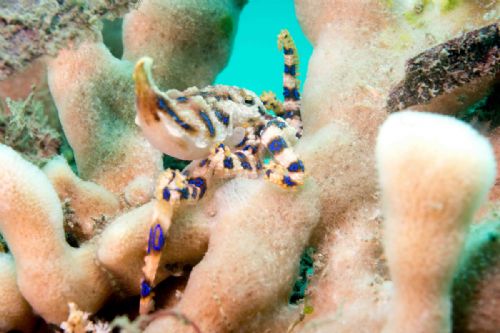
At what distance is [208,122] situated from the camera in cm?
333

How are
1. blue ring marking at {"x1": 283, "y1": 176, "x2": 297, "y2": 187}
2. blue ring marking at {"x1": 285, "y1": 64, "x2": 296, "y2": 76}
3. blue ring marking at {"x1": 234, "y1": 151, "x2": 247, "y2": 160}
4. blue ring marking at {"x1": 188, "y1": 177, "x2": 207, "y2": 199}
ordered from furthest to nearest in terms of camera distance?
blue ring marking at {"x1": 285, "y1": 64, "x2": 296, "y2": 76} → blue ring marking at {"x1": 234, "y1": 151, "x2": 247, "y2": 160} → blue ring marking at {"x1": 188, "y1": 177, "x2": 207, "y2": 199} → blue ring marking at {"x1": 283, "y1": 176, "x2": 297, "y2": 187}

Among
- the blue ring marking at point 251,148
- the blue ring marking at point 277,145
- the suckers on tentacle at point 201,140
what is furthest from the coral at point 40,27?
the blue ring marking at point 277,145

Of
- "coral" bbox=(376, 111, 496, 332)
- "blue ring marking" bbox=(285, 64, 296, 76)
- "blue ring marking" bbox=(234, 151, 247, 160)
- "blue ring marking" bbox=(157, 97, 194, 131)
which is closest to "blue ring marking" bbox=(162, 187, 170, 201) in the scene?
"blue ring marking" bbox=(157, 97, 194, 131)

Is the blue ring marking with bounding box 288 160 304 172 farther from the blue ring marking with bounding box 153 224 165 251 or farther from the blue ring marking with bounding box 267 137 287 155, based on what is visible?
the blue ring marking with bounding box 153 224 165 251

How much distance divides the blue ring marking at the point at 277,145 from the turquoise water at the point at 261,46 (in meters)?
25.7

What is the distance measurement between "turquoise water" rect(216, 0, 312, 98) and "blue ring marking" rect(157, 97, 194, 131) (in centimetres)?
2607

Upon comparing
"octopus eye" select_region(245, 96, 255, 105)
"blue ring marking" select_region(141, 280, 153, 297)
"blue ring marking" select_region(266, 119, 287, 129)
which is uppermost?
"octopus eye" select_region(245, 96, 255, 105)

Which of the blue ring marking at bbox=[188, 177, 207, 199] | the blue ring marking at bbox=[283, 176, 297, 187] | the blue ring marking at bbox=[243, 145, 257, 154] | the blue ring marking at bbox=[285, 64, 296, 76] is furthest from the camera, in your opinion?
the blue ring marking at bbox=[285, 64, 296, 76]

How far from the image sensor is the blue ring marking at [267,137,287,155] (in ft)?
11.2

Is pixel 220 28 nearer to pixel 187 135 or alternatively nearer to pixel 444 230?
pixel 187 135

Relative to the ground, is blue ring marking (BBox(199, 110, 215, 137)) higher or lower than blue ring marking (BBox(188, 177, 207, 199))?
higher

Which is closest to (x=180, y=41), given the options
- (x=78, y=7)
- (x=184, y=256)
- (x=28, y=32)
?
(x=78, y=7)

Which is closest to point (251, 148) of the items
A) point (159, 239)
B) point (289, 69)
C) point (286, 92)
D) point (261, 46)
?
point (159, 239)

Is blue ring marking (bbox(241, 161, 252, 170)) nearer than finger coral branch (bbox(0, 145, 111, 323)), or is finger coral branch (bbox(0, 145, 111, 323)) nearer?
finger coral branch (bbox(0, 145, 111, 323))
